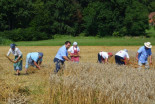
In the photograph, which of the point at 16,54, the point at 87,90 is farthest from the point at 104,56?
the point at 87,90

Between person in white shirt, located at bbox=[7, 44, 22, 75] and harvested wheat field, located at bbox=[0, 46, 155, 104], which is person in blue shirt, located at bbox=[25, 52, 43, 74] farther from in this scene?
harvested wheat field, located at bbox=[0, 46, 155, 104]

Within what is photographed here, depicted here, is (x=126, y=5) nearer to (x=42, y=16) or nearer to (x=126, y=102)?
(x=42, y=16)

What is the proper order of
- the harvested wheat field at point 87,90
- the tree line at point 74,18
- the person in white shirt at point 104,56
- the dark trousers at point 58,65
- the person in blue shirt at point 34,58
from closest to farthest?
the harvested wheat field at point 87,90 → the dark trousers at point 58,65 → the person in blue shirt at point 34,58 → the person in white shirt at point 104,56 → the tree line at point 74,18

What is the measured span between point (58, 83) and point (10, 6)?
5336 cm

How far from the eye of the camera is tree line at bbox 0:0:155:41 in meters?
56.5

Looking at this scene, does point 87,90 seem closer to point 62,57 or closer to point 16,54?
point 62,57

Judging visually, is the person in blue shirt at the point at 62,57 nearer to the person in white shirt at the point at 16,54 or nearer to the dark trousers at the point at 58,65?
the dark trousers at the point at 58,65

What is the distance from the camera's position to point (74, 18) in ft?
213

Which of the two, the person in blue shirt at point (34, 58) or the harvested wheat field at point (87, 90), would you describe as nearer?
the harvested wheat field at point (87, 90)

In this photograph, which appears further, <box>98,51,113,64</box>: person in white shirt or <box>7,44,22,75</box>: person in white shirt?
<box>98,51,113,64</box>: person in white shirt

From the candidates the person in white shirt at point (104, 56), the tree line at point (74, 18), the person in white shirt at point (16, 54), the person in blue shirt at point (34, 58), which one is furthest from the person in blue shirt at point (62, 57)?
the tree line at point (74, 18)

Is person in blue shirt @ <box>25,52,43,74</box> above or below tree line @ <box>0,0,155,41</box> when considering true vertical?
below

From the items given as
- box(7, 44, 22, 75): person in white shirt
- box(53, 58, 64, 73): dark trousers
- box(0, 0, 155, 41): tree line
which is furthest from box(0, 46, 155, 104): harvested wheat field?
box(0, 0, 155, 41): tree line

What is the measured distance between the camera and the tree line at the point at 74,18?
5647 centimetres
